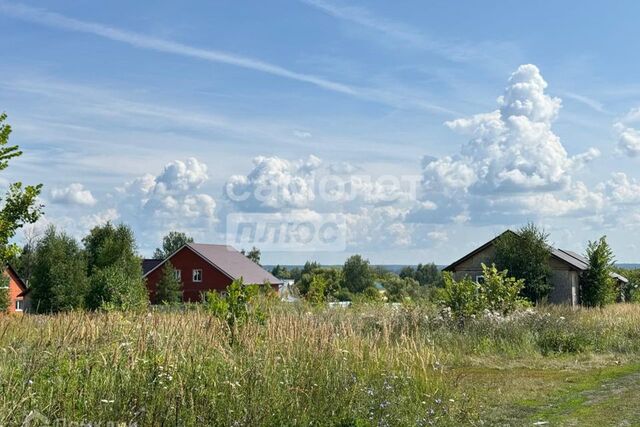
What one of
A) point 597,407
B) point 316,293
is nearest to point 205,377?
point 597,407

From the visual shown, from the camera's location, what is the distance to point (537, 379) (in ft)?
40.9

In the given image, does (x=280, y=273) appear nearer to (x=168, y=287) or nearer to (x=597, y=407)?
(x=168, y=287)

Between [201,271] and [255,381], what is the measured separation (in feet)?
165

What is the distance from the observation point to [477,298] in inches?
800

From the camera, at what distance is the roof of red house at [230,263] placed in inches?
2205

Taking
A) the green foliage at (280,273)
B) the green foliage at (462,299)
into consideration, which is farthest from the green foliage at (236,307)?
the green foliage at (280,273)

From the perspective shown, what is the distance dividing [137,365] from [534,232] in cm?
3627

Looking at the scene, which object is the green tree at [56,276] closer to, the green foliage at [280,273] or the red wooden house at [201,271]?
the red wooden house at [201,271]

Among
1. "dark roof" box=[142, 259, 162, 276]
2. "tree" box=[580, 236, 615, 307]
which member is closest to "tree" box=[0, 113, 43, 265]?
"tree" box=[580, 236, 615, 307]

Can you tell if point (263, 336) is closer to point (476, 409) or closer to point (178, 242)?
point (476, 409)

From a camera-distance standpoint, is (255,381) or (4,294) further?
(4,294)

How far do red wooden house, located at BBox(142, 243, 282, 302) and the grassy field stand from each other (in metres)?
43.8

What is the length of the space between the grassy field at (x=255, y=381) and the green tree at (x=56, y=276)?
103ft

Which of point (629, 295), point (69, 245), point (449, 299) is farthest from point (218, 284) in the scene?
point (449, 299)
